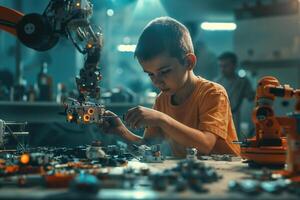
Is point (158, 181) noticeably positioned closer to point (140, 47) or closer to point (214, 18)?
point (140, 47)

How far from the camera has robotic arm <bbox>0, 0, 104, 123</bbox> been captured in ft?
4.94

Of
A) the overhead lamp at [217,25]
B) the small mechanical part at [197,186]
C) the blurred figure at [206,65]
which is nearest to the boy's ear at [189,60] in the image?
the small mechanical part at [197,186]

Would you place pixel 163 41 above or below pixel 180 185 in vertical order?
above

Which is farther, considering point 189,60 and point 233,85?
point 233,85

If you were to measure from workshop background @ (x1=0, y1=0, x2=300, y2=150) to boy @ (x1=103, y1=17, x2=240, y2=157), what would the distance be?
194 cm

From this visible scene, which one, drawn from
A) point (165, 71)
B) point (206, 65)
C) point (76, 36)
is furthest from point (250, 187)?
point (206, 65)

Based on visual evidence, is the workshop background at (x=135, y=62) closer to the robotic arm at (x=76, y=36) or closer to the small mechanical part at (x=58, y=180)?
the robotic arm at (x=76, y=36)

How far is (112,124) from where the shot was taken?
1.83m

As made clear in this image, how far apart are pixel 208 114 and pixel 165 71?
0.28m

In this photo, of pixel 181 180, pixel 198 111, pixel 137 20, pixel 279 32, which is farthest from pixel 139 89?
pixel 181 180

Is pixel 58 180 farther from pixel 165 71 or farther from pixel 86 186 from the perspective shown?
pixel 165 71

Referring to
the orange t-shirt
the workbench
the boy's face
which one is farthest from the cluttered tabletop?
the boy's face

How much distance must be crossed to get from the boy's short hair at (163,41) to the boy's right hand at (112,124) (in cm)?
30

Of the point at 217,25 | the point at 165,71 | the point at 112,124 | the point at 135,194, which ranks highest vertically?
the point at 217,25
